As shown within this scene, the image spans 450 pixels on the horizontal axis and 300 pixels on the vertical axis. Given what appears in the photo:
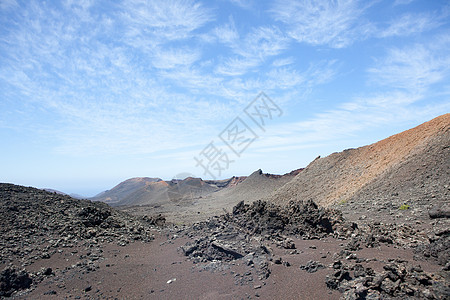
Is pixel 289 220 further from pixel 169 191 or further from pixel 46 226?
pixel 169 191

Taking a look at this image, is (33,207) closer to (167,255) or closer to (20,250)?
(20,250)

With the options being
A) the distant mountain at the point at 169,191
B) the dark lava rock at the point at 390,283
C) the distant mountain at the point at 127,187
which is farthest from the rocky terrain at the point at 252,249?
the distant mountain at the point at 127,187

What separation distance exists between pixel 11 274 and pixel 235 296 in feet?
17.1

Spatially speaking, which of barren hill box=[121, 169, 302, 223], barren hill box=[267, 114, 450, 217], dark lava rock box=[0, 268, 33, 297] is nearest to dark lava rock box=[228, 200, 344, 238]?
barren hill box=[267, 114, 450, 217]

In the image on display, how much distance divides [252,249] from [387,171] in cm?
1203

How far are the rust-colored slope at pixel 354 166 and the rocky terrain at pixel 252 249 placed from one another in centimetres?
153

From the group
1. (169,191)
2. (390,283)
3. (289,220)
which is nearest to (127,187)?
(169,191)

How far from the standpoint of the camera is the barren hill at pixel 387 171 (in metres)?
11.8

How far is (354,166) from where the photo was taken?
67.2 feet

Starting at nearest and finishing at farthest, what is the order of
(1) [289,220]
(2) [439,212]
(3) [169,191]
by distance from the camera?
(2) [439,212] → (1) [289,220] → (3) [169,191]

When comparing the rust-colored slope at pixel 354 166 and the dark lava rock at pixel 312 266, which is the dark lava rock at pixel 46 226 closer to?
the dark lava rock at pixel 312 266

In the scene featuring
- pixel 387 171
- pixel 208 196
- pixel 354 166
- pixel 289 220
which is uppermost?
pixel 354 166

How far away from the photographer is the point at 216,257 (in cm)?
681

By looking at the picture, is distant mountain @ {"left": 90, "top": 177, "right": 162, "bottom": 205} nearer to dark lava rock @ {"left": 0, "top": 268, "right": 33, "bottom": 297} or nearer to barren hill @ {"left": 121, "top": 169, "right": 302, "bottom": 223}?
barren hill @ {"left": 121, "top": 169, "right": 302, "bottom": 223}
